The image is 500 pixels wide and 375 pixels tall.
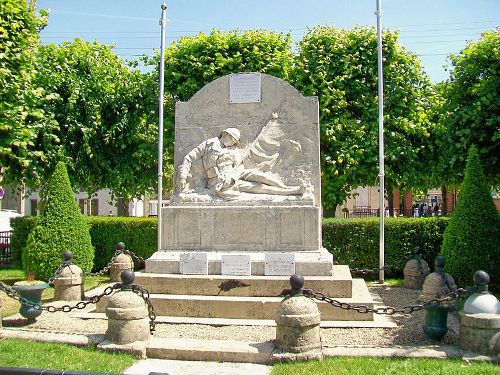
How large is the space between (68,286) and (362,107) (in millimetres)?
9217

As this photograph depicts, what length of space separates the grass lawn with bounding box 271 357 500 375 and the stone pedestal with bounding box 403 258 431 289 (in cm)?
536

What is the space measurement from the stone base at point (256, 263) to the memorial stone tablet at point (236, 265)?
0.32 feet

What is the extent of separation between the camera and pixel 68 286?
28.5 feet

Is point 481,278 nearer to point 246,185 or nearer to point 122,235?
point 246,185

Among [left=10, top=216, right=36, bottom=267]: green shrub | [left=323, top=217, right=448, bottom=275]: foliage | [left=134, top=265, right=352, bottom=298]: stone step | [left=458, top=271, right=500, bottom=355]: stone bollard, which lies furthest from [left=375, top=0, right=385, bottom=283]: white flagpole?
[left=10, top=216, right=36, bottom=267]: green shrub

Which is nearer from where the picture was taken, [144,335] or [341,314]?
[144,335]

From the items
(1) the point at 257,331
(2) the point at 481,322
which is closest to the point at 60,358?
(1) the point at 257,331

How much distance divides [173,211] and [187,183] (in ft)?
2.01

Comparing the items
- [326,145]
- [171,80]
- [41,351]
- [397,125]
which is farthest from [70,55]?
[41,351]

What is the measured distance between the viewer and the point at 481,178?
10.0 m

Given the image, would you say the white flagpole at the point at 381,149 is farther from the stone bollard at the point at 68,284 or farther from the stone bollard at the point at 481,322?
the stone bollard at the point at 68,284

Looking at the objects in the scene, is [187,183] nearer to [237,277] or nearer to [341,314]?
[237,277]

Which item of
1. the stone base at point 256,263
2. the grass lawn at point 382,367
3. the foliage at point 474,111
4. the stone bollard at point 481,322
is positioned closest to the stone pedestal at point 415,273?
the foliage at point 474,111

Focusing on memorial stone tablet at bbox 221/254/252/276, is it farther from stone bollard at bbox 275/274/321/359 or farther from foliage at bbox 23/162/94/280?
foliage at bbox 23/162/94/280
